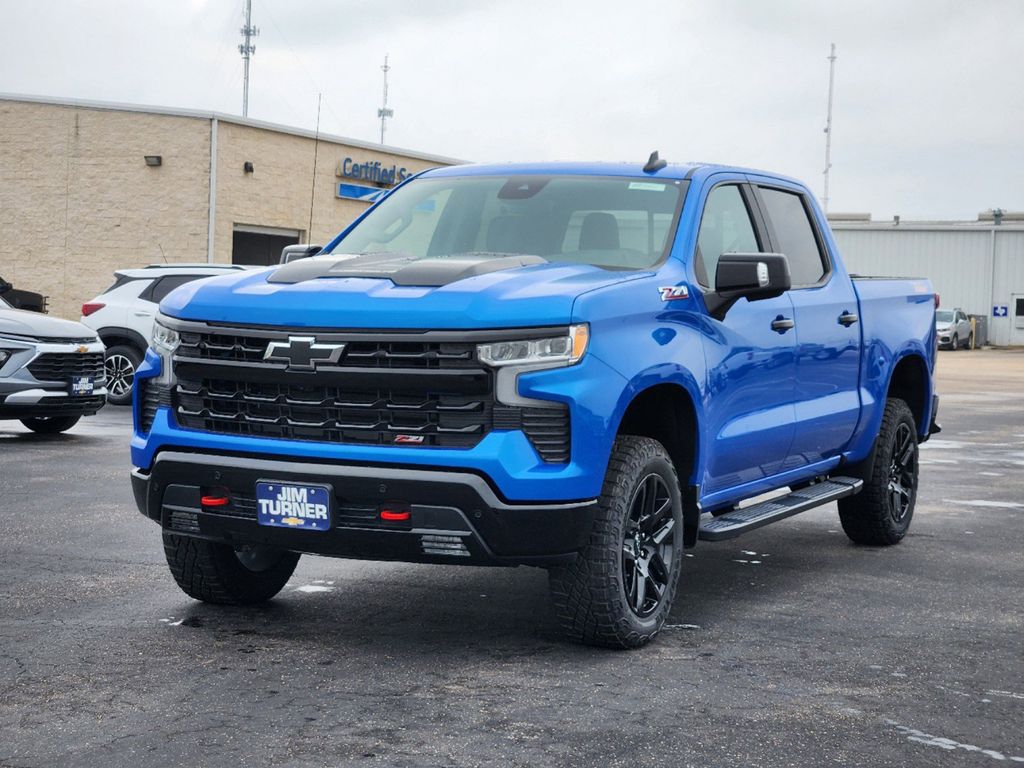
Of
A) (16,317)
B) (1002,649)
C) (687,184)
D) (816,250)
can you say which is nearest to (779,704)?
(1002,649)

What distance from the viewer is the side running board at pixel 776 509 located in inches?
255

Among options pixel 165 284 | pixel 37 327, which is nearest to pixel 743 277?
pixel 37 327

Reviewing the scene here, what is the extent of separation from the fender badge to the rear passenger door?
1.28 metres

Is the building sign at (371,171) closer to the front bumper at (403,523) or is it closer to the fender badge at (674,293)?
the fender badge at (674,293)

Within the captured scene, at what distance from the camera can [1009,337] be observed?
63938 mm

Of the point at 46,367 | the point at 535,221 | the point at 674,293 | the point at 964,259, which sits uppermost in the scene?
the point at 964,259

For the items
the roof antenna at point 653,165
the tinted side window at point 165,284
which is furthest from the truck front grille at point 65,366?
the roof antenna at point 653,165

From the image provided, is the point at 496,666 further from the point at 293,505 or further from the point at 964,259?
the point at 964,259

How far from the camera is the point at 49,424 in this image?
14.7 metres

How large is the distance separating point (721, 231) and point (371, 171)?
29987 millimetres

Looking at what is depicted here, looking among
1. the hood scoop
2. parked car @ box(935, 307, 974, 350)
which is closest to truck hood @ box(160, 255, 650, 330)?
the hood scoop

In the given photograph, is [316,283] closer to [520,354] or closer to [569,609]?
[520,354]

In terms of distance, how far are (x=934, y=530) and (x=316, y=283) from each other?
5284mm

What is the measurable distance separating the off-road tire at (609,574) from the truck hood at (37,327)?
8.95 metres
